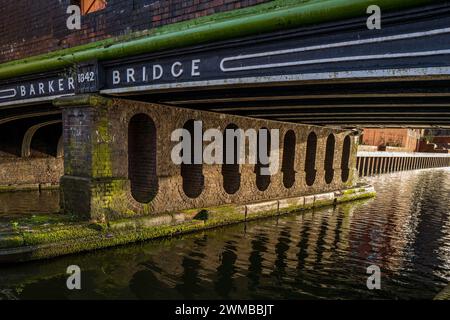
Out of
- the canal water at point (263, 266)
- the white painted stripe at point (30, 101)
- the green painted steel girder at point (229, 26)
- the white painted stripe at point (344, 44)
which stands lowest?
the canal water at point (263, 266)

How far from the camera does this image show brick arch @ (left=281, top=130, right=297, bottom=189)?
15164mm

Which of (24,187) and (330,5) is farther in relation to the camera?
(24,187)

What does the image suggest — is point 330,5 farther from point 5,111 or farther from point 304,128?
point 5,111

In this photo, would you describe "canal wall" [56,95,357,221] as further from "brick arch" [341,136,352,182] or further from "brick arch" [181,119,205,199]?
"brick arch" [341,136,352,182]

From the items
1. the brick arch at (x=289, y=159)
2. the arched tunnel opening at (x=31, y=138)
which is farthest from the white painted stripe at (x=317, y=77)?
the arched tunnel opening at (x=31, y=138)

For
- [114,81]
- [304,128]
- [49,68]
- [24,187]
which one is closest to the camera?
[114,81]

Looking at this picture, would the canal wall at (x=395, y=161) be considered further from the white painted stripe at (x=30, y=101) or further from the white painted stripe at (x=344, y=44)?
the white painted stripe at (x=344, y=44)

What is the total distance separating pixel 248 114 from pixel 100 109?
197 inches

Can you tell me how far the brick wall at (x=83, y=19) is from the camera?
7703mm

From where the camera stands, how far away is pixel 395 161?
40125 mm

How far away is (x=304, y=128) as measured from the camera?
1537 cm

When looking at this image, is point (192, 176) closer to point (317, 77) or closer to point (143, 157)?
point (143, 157)

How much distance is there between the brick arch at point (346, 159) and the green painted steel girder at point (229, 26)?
542 inches
